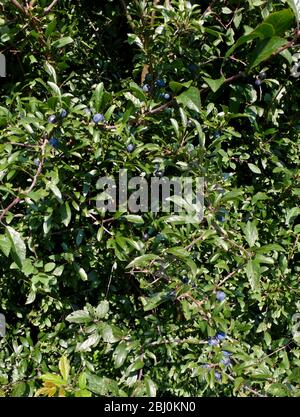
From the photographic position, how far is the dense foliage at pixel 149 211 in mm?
1337

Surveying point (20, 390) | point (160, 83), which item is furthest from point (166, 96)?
point (20, 390)

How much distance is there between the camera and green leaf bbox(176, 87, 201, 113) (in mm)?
1416

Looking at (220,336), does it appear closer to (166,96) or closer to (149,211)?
(149,211)

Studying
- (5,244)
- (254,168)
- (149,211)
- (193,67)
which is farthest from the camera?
(254,168)

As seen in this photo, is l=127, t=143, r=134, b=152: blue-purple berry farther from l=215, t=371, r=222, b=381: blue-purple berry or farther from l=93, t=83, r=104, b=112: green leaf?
l=215, t=371, r=222, b=381: blue-purple berry

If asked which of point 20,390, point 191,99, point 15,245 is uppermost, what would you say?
point 191,99

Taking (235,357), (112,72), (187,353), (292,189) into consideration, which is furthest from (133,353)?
(112,72)

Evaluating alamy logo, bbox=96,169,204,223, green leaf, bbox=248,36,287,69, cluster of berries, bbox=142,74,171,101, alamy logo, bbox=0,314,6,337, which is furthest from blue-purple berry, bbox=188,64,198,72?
alamy logo, bbox=0,314,6,337

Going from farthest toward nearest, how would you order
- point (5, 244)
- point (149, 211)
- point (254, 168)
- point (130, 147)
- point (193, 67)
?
point (254, 168) → point (193, 67) → point (149, 211) → point (130, 147) → point (5, 244)

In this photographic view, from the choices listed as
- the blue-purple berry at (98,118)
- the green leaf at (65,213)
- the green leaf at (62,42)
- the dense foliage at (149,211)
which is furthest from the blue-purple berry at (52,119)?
the green leaf at (62,42)

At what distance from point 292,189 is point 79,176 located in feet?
2.52

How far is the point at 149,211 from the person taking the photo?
1.51m

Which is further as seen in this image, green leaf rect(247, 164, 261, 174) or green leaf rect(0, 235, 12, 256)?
green leaf rect(247, 164, 261, 174)

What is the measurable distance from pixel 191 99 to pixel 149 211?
36 cm
